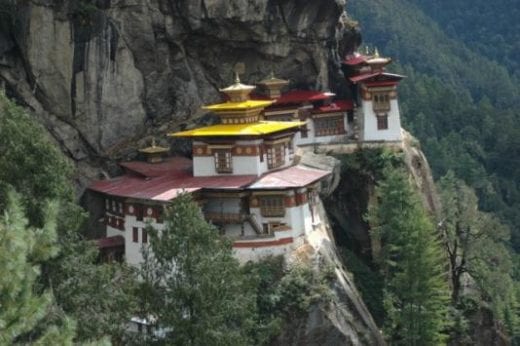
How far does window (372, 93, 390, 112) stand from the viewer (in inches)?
1937

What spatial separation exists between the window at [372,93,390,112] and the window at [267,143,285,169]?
34.0ft

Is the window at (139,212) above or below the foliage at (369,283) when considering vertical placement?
above

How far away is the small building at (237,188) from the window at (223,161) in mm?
13

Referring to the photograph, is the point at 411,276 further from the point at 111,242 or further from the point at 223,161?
the point at 111,242

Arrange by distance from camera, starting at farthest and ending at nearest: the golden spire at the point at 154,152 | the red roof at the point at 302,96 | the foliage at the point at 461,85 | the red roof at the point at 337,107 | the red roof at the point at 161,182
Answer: the foliage at the point at 461,85 → the red roof at the point at 337,107 → the red roof at the point at 302,96 → the golden spire at the point at 154,152 → the red roof at the point at 161,182

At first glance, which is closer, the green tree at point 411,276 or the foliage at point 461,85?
the green tree at point 411,276

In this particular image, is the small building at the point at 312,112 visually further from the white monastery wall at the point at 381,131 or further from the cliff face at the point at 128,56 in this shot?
the white monastery wall at the point at 381,131

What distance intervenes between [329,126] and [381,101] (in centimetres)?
339

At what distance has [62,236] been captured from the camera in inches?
1035

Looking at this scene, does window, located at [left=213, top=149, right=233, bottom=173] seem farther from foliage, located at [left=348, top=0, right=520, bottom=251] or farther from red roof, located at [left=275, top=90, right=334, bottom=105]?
foliage, located at [left=348, top=0, right=520, bottom=251]

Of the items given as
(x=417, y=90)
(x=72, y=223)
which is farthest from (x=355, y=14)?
(x=72, y=223)

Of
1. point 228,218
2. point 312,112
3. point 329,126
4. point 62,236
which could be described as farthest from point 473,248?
point 62,236

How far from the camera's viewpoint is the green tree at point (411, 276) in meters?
38.6

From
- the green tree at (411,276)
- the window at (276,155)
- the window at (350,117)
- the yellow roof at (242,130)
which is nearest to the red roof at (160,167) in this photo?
the yellow roof at (242,130)
